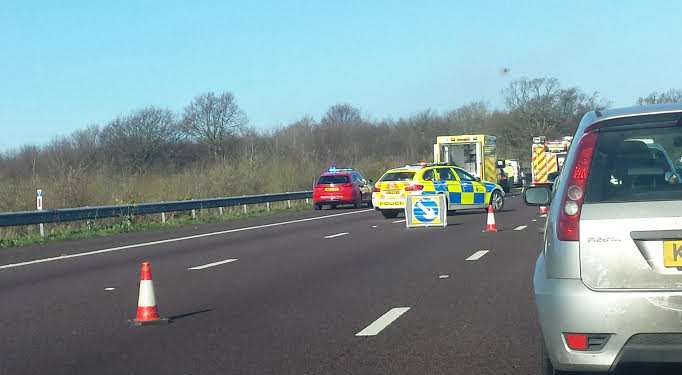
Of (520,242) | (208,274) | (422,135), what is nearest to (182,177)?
(520,242)

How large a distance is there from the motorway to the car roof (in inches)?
78.9

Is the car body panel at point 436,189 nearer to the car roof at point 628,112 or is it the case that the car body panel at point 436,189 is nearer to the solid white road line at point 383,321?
the solid white road line at point 383,321

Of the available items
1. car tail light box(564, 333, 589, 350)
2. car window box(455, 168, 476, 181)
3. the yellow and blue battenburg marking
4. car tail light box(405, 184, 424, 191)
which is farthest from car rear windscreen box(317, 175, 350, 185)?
car tail light box(564, 333, 589, 350)

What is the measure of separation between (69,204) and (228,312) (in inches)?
916

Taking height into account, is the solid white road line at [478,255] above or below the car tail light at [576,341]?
below

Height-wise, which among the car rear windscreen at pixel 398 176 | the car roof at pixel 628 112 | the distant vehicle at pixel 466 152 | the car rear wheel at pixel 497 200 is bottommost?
the car rear wheel at pixel 497 200

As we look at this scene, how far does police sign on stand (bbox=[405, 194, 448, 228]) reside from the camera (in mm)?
24812

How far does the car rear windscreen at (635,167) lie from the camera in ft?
18.2

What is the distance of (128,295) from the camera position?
12.4 meters

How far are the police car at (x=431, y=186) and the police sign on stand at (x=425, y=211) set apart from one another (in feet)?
14.1

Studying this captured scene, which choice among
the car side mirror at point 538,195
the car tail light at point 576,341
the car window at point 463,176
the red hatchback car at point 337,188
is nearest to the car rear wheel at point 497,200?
the car window at point 463,176

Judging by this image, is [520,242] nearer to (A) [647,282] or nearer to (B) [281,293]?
(B) [281,293]

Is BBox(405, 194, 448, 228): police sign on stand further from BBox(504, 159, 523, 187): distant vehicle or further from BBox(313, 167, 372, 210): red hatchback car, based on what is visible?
BBox(504, 159, 523, 187): distant vehicle

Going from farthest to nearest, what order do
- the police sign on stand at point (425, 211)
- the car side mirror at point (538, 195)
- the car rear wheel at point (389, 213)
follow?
the car rear wheel at point (389, 213), the police sign on stand at point (425, 211), the car side mirror at point (538, 195)
